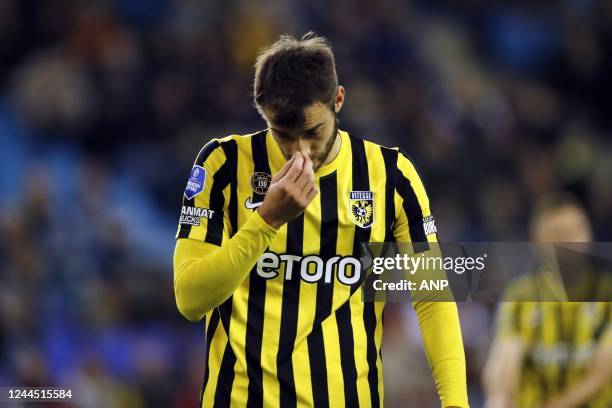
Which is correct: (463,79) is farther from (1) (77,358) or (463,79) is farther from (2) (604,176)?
(1) (77,358)

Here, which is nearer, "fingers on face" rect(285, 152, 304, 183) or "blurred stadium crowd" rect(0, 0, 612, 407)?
"fingers on face" rect(285, 152, 304, 183)

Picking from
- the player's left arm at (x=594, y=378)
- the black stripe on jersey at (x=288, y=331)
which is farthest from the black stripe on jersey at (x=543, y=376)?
the black stripe on jersey at (x=288, y=331)

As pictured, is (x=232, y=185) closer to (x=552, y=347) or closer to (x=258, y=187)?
(x=258, y=187)

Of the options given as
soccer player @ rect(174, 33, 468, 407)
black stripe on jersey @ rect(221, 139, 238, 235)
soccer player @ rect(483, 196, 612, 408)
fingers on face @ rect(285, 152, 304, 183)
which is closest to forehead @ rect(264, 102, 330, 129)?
soccer player @ rect(174, 33, 468, 407)

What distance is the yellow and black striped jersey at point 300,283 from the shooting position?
3.01 meters

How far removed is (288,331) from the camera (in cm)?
301

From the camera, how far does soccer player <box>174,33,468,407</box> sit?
2.96m

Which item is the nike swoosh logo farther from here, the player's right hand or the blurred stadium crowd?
the blurred stadium crowd

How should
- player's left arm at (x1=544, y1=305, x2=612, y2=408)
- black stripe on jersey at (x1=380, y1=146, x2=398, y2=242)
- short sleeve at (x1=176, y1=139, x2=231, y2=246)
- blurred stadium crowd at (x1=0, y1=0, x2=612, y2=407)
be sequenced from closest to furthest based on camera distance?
short sleeve at (x1=176, y1=139, x2=231, y2=246) < black stripe on jersey at (x1=380, y1=146, x2=398, y2=242) < player's left arm at (x1=544, y1=305, x2=612, y2=408) < blurred stadium crowd at (x1=0, y1=0, x2=612, y2=407)

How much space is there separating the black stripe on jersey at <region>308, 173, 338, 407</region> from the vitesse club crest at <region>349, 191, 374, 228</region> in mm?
51

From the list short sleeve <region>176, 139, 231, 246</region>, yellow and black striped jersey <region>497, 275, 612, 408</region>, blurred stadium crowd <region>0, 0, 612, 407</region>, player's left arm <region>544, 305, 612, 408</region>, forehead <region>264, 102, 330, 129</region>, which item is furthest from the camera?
blurred stadium crowd <region>0, 0, 612, 407</region>

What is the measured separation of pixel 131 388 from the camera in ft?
22.8

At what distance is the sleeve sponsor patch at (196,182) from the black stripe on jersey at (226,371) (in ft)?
1.02

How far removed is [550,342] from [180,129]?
4.40 m
